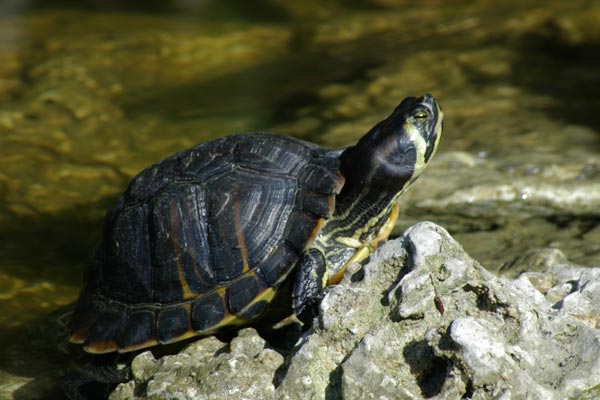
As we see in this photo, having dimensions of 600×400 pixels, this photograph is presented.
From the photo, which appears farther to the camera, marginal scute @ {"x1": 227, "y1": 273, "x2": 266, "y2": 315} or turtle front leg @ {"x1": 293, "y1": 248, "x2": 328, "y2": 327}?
marginal scute @ {"x1": 227, "y1": 273, "x2": 266, "y2": 315}

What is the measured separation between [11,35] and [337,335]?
353 inches

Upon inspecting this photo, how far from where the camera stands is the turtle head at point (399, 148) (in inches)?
170

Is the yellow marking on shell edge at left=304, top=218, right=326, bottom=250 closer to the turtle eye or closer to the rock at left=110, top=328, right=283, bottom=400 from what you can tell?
the rock at left=110, top=328, right=283, bottom=400

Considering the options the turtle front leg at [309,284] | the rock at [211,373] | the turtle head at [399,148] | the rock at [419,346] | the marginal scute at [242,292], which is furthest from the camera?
the turtle head at [399,148]

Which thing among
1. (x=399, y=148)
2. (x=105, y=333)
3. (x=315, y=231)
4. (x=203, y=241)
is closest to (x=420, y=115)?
(x=399, y=148)

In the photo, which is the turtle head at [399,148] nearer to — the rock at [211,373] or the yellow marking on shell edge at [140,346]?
the rock at [211,373]

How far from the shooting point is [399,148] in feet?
14.2

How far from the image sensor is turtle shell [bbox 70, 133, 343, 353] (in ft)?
12.9

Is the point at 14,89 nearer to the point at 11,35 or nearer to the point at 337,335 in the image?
the point at 11,35

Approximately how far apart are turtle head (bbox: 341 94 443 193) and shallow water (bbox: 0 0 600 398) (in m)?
0.94

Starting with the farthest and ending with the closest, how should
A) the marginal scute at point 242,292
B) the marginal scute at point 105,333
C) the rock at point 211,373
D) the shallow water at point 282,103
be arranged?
the shallow water at point 282,103 < the marginal scute at point 105,333 < the marginal scute at point 242,292 < the rock at point 211,373

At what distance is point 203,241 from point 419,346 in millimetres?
1572

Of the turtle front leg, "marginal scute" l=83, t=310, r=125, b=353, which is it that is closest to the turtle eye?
the turtle front leg

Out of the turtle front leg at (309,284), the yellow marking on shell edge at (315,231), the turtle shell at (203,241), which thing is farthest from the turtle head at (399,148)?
the turtle front leg at (309,284)
